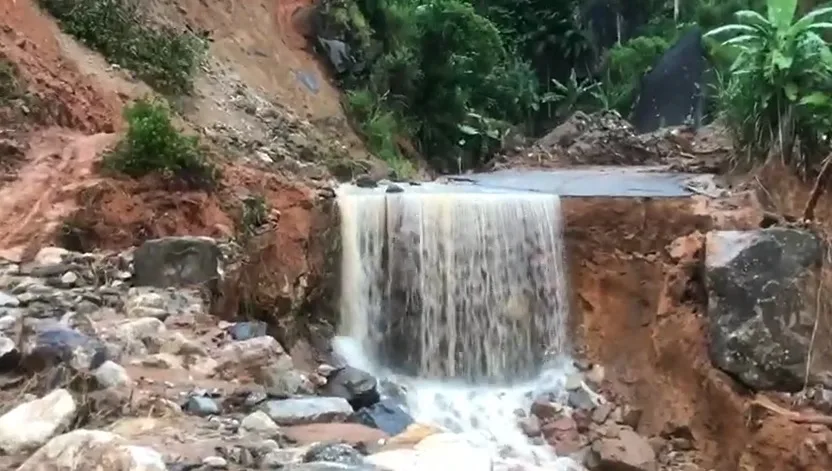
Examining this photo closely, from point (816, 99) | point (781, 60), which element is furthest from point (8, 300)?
point (781, 60)

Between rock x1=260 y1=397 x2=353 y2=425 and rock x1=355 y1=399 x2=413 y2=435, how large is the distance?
0.36ft

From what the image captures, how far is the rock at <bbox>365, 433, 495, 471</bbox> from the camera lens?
116 inches

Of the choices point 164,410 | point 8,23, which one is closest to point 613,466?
point 164,410

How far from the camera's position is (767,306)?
573cm

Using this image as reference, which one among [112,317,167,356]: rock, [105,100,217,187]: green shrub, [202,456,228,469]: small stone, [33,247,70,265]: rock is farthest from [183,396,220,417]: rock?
[105,100,217,187]: green shrub

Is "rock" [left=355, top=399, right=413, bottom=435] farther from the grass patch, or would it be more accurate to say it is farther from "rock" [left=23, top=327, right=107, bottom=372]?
the grass patch

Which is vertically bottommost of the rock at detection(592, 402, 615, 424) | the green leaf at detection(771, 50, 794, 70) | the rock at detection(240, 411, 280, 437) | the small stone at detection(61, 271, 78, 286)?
the rock at detection(592, 402, 615, 424)

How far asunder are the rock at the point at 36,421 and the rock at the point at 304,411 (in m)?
0.81

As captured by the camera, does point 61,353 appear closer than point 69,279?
Yes

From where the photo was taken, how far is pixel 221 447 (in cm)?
307

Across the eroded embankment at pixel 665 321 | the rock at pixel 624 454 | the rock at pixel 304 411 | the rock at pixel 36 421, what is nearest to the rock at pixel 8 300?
the rock at pixel 36 421

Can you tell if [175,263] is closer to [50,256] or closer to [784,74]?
[50,256]

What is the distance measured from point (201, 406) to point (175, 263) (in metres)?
1.71

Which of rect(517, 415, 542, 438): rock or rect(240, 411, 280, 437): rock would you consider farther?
rect(517, 415, 542, 438): rock
